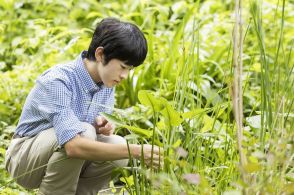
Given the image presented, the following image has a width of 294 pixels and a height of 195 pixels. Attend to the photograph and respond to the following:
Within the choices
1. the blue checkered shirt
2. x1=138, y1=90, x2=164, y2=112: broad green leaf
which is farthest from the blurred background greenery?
the blue checkered shirt

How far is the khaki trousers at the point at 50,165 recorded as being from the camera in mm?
2551

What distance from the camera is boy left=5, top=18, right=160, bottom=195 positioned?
2.43m

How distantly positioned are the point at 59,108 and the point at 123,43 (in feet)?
1.10

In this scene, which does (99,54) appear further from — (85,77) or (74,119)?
(74,119)

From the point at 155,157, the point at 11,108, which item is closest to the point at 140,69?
the point at 11,108

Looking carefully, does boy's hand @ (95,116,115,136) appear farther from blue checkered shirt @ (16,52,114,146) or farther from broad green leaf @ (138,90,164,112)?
broad green leaf @ (138,90,164,112)

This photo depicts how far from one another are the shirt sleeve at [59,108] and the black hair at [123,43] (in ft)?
0.67

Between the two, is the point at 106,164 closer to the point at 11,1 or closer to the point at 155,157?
the point at 155,157

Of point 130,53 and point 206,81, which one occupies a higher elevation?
point 130,53

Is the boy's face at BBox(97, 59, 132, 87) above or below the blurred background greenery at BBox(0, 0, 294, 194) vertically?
above

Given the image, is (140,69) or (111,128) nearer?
(111,128)

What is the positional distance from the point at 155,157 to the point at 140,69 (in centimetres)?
173

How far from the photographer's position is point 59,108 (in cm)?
245

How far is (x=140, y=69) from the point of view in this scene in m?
3.91
